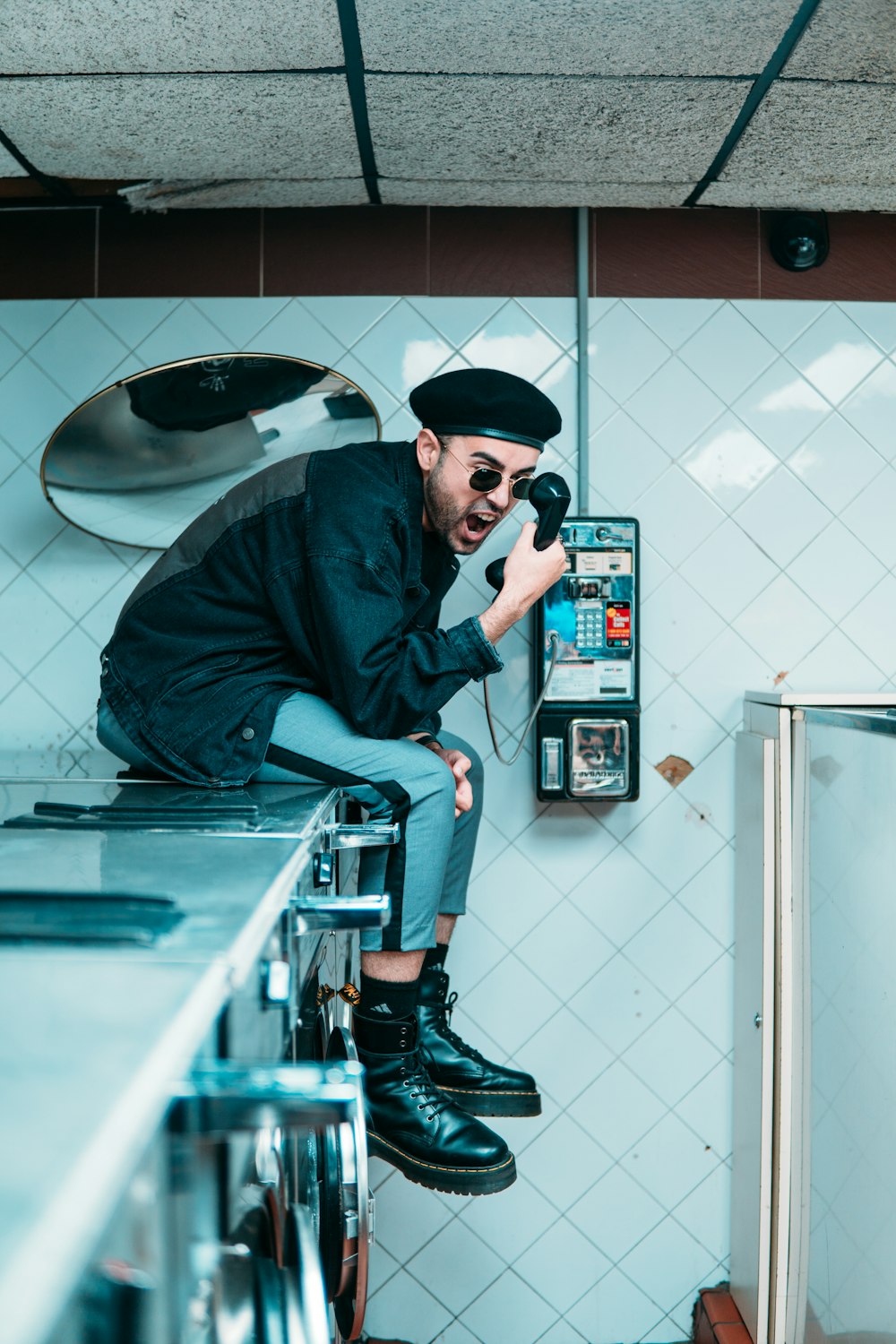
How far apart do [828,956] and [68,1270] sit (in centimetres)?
178

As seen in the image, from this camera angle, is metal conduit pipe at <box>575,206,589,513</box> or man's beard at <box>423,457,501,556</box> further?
metal conduit pipe at <box>575,206,589,513</box>

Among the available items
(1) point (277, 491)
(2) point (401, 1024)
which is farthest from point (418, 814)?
(1) point (277, 491)

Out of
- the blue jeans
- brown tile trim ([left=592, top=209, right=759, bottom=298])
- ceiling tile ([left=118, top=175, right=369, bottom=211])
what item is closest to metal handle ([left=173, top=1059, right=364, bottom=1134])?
the blue jeans

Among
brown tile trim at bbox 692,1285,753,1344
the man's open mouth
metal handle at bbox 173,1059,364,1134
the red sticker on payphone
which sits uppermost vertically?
the man's open mouth

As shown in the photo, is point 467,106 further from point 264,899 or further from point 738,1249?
point 738,1249

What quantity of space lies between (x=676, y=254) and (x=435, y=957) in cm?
161

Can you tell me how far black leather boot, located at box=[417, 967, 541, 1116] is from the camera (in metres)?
1.75

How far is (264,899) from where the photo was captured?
0.79 metres

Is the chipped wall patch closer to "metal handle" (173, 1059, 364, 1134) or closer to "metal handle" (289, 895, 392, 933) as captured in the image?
"metal handle" (289, 895, 392, 933)

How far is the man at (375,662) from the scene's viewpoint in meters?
1.51

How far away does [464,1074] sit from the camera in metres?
1.76

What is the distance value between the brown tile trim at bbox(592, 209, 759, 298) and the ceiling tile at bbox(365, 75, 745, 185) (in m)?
0.23

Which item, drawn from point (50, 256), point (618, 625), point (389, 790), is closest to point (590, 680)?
point (618, 625)

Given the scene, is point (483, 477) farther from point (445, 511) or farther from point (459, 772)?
point (459, 772)
